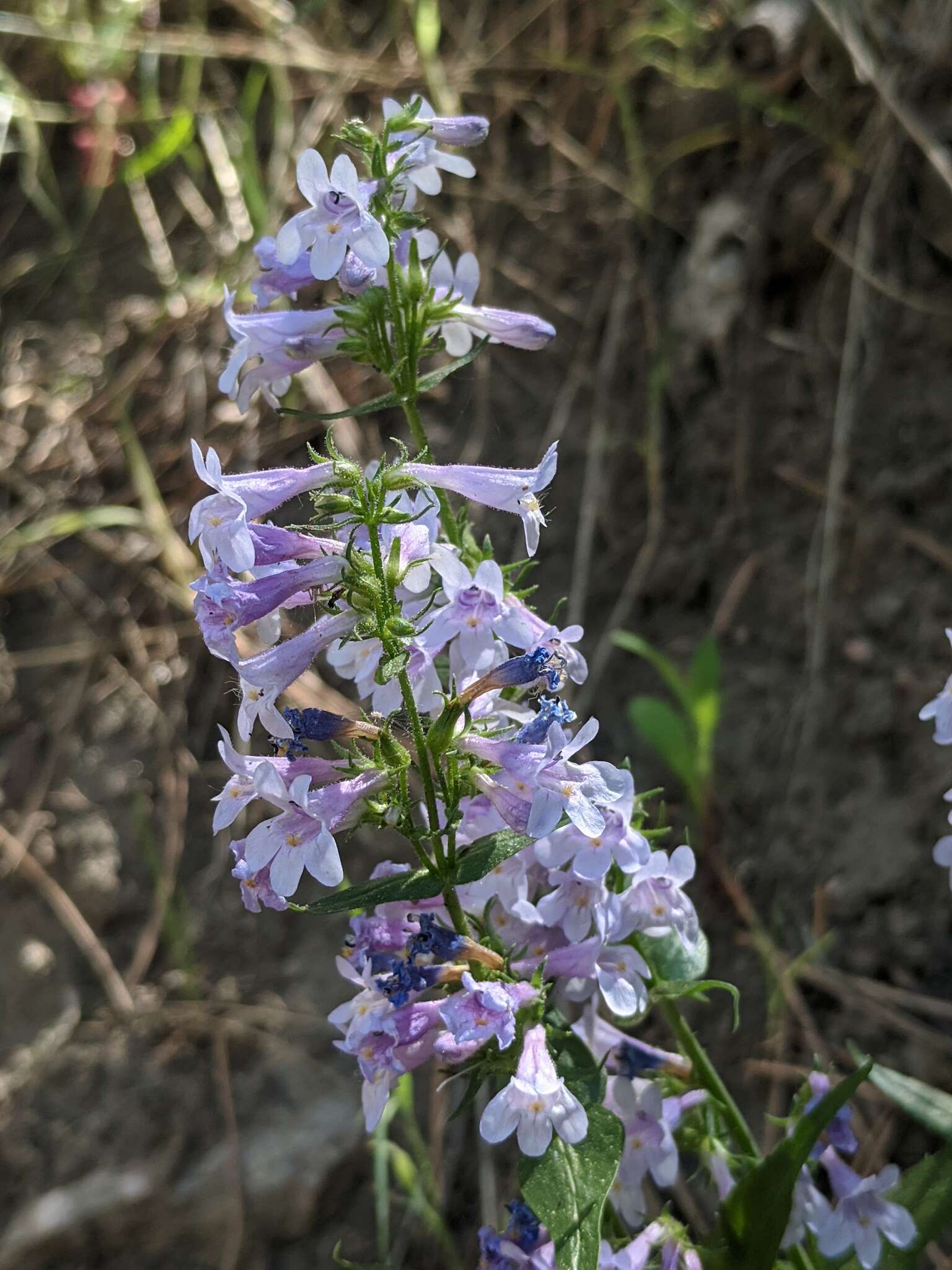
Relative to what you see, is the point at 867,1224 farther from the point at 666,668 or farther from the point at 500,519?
the point at 500,519

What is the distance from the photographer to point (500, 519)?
13.2 feet

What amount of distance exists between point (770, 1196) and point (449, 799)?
814mm

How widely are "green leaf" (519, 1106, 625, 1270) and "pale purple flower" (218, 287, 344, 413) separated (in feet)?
4.32

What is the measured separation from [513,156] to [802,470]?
197 cm

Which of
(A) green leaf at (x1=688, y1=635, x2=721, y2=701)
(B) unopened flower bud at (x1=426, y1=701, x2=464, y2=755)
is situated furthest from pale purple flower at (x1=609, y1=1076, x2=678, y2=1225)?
(A) green leaf at (x1=688, y1=635, x2=721, y2=701)

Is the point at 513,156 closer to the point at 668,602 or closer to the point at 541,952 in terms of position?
the point at 668,602

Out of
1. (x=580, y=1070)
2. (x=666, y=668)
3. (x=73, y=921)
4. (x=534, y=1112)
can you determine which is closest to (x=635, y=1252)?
(x=580, y=1070)

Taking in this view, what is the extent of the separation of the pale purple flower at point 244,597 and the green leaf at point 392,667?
0.60ft

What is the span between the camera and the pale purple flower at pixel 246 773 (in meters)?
1.58

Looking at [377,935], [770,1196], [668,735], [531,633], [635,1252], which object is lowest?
[668,735]

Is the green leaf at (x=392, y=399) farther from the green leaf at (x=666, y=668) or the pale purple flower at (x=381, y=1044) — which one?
the green leaf at (x=666, y=668)

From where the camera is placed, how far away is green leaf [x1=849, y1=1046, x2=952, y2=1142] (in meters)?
2.19

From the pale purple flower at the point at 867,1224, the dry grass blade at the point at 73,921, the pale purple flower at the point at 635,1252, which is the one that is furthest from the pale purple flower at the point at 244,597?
the dry grass blade at the point at 73,921

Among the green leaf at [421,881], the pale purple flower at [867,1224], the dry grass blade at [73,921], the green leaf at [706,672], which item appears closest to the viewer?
the green leaf at [421,881]
